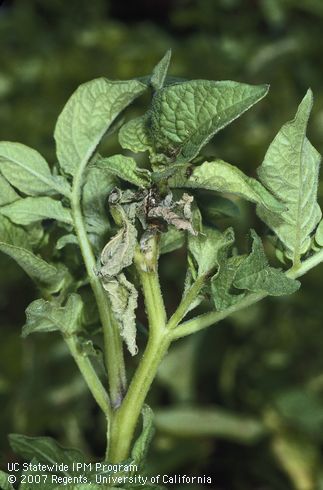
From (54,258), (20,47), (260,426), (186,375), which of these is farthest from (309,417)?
(20,47)

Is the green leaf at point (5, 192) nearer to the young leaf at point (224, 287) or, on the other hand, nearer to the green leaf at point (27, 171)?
the green leaf at point (27, 171)

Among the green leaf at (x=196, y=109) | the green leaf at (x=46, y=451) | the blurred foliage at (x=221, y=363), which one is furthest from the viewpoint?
the blurred foliage at (x=221, y=363)

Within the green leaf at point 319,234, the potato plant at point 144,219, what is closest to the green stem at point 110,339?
the potato plant at point 144,219

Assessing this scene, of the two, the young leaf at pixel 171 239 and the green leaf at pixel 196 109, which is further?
the young leaf at pixel 171 239

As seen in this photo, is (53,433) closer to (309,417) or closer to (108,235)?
(309,417)

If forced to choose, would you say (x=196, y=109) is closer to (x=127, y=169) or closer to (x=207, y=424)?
(x=127, y=169)

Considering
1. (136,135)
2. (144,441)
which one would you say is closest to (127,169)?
(136,135)

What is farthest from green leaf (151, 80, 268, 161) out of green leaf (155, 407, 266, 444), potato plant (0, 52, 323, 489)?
green leaf (155, 407, 266, 444)

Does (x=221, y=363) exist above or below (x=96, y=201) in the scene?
below
